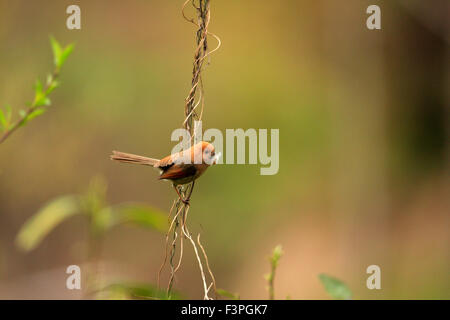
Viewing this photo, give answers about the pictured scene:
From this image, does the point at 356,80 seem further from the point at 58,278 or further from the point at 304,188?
the point at 58,278

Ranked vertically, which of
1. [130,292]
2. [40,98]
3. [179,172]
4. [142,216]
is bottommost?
[130,292]

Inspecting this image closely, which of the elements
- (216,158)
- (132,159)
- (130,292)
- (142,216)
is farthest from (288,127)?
(130,292)

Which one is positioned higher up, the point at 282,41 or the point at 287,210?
the point at 282,41

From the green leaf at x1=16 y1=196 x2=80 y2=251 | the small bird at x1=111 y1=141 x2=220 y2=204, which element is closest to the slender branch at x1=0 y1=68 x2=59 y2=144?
the green leaf at x1=16 y1=196 x2=80 y2=251

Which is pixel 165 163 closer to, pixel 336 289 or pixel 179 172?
pixel 179 172
